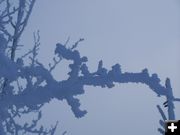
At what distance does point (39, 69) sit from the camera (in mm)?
1922

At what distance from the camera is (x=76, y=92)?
1.88 meters

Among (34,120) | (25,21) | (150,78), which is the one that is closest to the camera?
(150,78)

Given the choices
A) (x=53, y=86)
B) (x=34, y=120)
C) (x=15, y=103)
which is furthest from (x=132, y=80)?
(x=34, y=120)

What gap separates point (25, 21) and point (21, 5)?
679mm

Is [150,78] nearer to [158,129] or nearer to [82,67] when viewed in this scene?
[82,67]

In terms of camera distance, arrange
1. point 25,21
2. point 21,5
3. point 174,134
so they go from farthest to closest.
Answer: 1. point 25,21
2. point 21,5
3. point 174,134

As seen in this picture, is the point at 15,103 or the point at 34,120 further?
the point at 34,120

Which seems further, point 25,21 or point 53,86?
point 25,21

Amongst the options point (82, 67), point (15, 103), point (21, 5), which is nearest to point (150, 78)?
point (82, 67)

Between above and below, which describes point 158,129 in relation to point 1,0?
below

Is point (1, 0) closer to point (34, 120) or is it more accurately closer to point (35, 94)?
point (34, 120)

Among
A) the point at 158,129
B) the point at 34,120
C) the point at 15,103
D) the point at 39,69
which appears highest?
the point at 34,120

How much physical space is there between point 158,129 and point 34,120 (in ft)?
10.8

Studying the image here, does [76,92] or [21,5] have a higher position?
[21,5]
